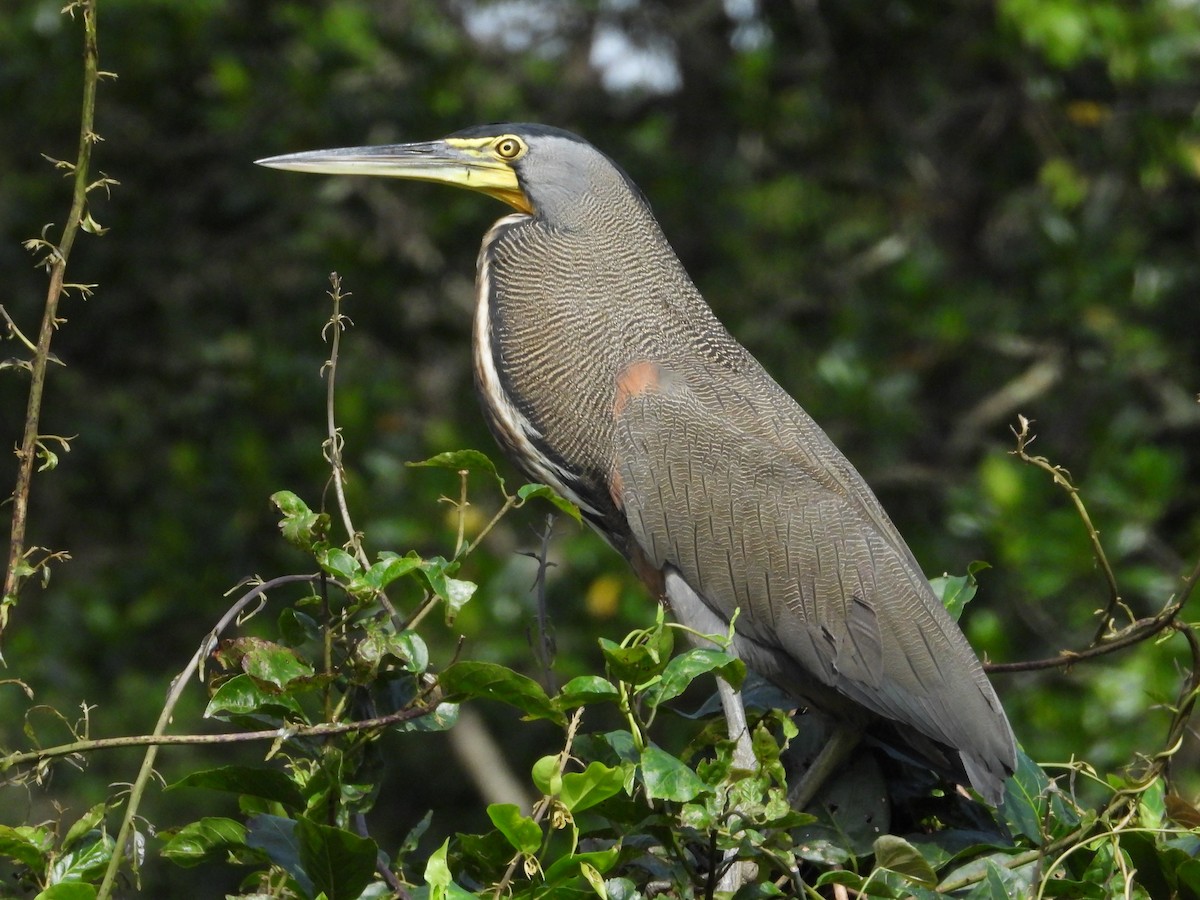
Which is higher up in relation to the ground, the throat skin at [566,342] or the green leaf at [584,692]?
the green leaf at [584,692]

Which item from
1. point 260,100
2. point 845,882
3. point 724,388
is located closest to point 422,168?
point 724,388

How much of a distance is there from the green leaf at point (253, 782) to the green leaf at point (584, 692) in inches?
13.3

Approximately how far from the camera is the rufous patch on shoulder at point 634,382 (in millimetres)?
2879

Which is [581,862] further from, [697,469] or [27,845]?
[697,469]

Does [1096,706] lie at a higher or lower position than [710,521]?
lower

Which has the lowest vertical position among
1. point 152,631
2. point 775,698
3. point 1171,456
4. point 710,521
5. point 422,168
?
point 152,631

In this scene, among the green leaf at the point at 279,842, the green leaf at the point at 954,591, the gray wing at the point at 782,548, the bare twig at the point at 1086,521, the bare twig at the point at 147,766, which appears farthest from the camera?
the gray wing at the point at 782,548

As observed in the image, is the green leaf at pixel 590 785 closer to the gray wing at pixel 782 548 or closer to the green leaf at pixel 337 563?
the green leaf at pixel 337 563

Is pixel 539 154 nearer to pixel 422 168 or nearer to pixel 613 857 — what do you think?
pixel 422 168

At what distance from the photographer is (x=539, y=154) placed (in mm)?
3172

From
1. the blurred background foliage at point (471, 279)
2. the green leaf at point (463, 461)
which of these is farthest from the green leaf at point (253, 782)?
the blurred background foliage at point (471, 279)

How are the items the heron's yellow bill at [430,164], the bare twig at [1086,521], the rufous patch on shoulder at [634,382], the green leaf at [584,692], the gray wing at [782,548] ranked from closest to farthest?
the green leaf at [584,692] → the bare twig at [1086,521] → the gray wing at [782,548] → the rufous patch on shoulder at [634,382] → the heron's yellow bill at [430,164]

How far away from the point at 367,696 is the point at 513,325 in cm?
122

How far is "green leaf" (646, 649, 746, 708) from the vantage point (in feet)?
5.86
